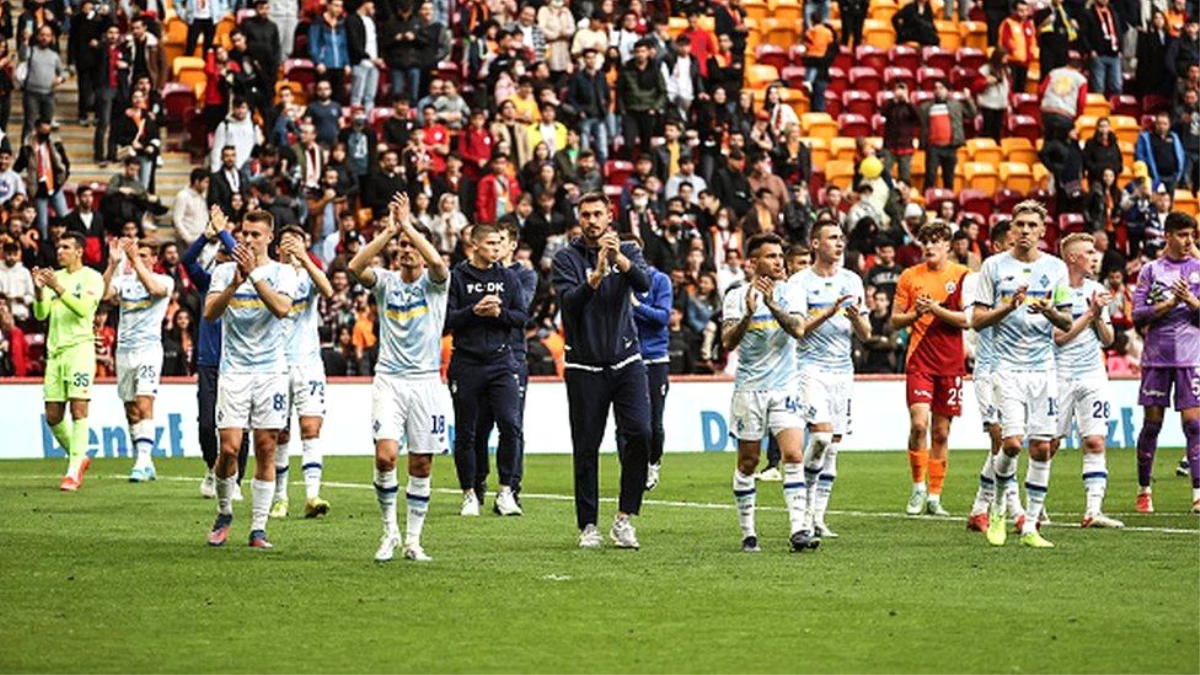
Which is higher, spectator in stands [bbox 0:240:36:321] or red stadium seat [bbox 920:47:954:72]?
red stadium seat [bbox 920:47:954:72]

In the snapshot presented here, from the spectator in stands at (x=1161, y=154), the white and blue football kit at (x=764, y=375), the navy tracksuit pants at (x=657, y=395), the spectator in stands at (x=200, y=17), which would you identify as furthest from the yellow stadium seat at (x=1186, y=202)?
the white and blue football kit at (x=764, y=375)

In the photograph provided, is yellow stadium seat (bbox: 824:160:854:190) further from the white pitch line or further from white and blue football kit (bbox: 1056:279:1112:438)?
white and blue football kit (bbox: 1056:279:1112:438)

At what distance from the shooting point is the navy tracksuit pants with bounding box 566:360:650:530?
16.3 meters

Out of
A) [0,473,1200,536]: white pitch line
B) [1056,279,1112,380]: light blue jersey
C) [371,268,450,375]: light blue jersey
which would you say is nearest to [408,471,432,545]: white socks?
[371,268,450,375]: light blue jersey

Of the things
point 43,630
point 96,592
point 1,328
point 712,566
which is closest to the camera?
point 43,630

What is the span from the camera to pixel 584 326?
16.3 meters

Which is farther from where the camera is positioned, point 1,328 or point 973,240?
point 973,240

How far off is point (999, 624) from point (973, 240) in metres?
22.6

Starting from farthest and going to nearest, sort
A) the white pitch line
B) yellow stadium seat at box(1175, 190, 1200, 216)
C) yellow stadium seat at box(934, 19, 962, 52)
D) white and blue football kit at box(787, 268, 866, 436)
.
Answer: yellow stadium seat at box(934, 19, 962, 52)
yellow stadium seat at box(1175, 190, 1200, 216)
the white pitch line
white and blue football kit at box(787, 268, 866, 436)

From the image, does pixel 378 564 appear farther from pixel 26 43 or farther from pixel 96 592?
pixel 26 43

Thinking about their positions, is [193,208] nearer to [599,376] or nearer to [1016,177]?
[599,376]

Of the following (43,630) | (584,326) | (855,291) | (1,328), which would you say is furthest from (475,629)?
(1,328)

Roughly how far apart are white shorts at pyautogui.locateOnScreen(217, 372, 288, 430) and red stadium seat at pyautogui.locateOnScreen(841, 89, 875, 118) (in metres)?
24.8

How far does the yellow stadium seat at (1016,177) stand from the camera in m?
39.3
